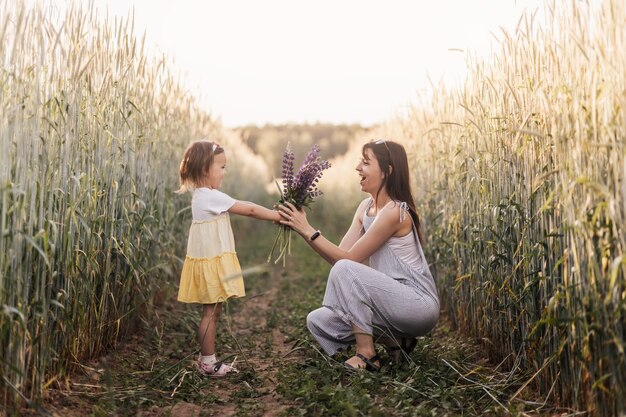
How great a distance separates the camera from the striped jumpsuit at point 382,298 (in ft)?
12.4

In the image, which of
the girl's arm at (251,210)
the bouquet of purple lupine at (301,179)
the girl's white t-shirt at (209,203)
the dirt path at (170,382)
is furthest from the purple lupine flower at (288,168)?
the dirt path at (170,382)

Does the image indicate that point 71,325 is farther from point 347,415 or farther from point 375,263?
point 375,263

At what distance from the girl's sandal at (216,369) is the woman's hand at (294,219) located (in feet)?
3.10

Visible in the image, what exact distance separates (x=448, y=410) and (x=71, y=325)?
1.91 m

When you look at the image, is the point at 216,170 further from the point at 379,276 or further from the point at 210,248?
the point at 379,276

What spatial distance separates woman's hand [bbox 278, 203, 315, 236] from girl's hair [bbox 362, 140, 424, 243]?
0.56 metres

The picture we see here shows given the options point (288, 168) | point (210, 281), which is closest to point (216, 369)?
point (210, 281)

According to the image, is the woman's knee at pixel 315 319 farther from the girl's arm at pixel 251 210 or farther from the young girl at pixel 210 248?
the girl's arm at pixel 251 210

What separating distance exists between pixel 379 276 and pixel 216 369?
1.15 m

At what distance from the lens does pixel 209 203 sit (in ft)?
13.2

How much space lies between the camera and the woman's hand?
4.04m

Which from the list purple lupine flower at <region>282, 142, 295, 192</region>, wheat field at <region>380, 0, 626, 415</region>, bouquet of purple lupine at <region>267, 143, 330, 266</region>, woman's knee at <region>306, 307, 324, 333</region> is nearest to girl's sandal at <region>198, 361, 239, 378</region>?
woman's knee at <region>306, 307, 324, 333</region>

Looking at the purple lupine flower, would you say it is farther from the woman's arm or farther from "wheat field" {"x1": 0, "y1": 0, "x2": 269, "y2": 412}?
"wheat field" {"x1": 0, "y1": 0, "x2": 269, "y2": 412}

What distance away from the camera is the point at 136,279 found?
168 inches
